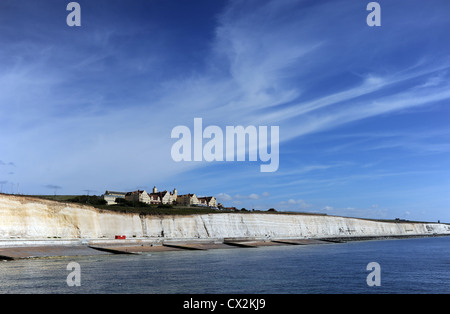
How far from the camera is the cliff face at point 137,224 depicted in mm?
51125

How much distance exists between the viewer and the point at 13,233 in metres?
49.1

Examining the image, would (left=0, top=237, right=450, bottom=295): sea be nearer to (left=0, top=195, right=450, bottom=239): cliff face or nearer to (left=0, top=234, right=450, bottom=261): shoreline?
(left=0, top=234, right=450, bottom=261): shoreline

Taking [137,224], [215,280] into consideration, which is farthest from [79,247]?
[215,280]

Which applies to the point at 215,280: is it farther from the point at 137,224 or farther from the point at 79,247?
the point at 137,224

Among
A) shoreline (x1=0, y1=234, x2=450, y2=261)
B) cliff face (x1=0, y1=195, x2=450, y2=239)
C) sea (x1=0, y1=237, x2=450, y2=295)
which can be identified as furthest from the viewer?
cliff face (x1=0, y1=195, x2=450, y2=239)

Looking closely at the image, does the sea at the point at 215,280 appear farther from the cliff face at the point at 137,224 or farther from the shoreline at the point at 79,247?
the cliff face at the point at 137,224

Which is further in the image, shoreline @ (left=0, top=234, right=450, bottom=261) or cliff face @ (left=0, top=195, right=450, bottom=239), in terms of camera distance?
cliff face @ (left=0, top=195, right=450, bottom=239)

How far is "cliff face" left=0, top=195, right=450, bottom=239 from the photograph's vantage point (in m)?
51.1

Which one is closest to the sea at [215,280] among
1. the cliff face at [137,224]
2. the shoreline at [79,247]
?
the shoreline at [79,247]

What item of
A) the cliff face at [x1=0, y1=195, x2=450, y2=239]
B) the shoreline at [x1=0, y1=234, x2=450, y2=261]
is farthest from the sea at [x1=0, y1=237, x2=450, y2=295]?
the cliff face at [x1=0, y1=195, x2=450, y2=239]
